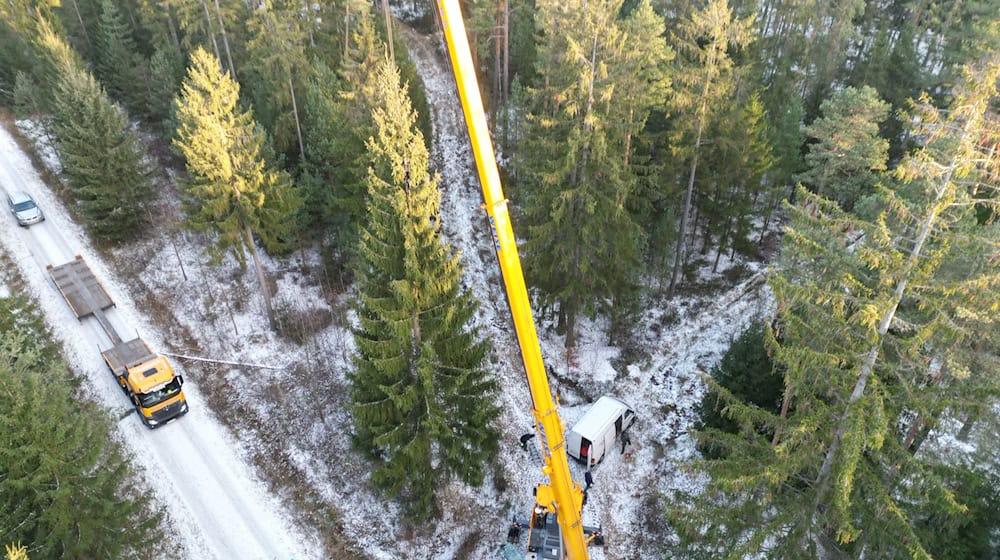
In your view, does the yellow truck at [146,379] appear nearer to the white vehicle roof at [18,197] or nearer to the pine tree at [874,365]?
the white vehicle roof at [18,197]

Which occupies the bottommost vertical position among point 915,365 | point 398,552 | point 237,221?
point 398,552

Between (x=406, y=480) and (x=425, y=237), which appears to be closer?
(x=425, y=237)

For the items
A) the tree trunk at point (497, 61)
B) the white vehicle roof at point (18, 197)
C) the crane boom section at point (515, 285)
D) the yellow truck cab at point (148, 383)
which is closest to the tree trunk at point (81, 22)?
the white vehicle roof at point (18, 197)

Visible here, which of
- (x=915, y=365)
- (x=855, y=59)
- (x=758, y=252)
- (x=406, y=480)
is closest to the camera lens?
(x=915, y=365)

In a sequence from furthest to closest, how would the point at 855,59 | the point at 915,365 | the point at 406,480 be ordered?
the point at 855,59 → the point at 406,480 → the point at 915,365

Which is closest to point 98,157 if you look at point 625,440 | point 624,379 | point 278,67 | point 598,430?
point 278,67

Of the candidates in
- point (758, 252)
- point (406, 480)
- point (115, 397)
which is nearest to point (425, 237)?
point (406, 480)

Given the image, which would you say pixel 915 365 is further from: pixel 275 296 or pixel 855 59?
pixel 855 59
